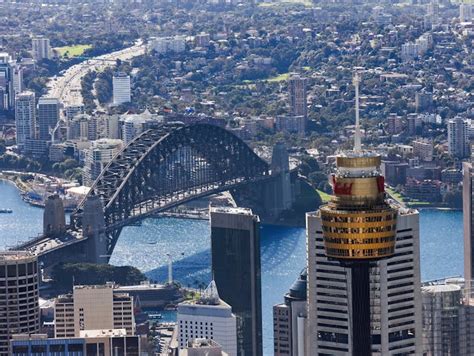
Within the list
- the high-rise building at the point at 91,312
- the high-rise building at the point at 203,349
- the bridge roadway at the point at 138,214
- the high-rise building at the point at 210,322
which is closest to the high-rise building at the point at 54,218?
the bridge roadway at the point at 138,214

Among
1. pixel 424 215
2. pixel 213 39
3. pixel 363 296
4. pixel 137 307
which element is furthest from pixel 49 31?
pixel 363 296

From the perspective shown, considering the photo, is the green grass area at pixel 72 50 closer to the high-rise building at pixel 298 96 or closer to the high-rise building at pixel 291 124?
the high-rise building at pixel 298 96

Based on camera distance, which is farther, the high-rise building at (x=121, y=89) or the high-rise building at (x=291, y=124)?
the high-rise building at (x=121, y=89)

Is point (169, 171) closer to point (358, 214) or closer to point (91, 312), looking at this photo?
point (91, 312)

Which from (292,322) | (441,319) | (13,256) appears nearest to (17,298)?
(13,256)

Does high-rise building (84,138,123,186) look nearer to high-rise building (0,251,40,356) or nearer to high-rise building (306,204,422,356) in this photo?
high-rise building (0,251,40,356)

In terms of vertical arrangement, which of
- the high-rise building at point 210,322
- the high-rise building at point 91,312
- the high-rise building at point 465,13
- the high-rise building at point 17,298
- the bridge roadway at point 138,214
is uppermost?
the high-rise building at point 465,13
